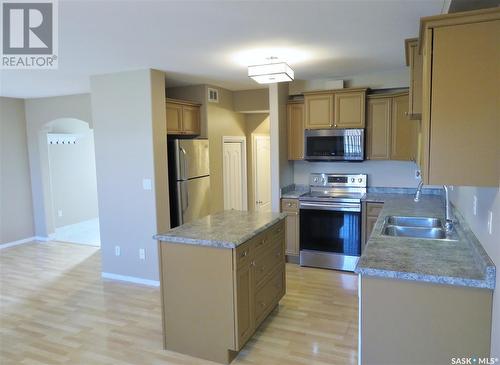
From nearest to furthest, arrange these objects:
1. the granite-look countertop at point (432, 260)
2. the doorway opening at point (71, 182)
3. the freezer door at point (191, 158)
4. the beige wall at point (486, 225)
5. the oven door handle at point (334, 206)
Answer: the beige wall at point (486, 225) → the granite-look countertop at point (432, 260) → the oven door handle at point (334, 206) → the freezer door at point (191, 158) → the doorway opening at point (71, 182)

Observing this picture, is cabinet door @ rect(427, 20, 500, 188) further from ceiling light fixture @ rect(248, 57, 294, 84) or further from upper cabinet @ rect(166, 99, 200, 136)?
upper cabinet @ rect(166, 99, 200, 136)

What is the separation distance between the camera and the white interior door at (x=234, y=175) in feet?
19.3

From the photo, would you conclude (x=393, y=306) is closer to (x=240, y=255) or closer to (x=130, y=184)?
(x=240, y=255)

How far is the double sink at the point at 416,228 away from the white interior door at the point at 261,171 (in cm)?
362

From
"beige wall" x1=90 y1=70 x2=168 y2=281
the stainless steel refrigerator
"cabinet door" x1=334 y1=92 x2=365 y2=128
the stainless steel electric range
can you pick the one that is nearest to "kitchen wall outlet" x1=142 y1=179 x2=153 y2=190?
"beige wall" x1=90 y1=70 x2=168 y2=281

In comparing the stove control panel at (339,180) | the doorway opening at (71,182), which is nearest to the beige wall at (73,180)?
the doorway opening at (71,182)

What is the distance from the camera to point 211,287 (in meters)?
2.62

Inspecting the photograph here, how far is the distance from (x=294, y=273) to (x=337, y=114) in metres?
2.12

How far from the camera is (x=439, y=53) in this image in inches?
71.3

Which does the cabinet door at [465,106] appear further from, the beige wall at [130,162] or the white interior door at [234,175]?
the white interior door at [234,175]

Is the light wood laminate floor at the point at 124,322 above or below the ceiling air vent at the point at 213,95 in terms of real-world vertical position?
below

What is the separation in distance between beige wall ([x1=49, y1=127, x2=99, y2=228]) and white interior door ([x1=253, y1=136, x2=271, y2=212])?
12.6 feet

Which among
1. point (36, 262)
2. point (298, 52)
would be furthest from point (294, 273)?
point (36, 262)

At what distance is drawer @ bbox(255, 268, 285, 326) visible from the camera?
117 inches
